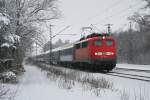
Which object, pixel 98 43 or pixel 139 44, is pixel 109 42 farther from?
pixel 139 44

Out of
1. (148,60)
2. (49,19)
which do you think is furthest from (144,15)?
(49,19)

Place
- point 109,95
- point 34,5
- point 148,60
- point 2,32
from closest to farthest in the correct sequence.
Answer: point 109,95 < point 2,32 < point 34,5 < point 148,60

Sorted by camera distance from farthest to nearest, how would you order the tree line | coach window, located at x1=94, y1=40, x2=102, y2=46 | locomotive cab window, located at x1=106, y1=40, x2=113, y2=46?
the tree line, locomotive cab window, located at x1=106, y1=40, x2=113, y2=46, coach window, located at x1=94, y1=40, x2=102, y2=46

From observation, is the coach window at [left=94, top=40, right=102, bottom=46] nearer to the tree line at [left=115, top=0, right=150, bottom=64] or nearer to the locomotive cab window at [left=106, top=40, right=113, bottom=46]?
the locomotive cab window at [left=106, top=40, right=113, bottom=46]

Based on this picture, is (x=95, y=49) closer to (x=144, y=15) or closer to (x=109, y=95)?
(x=109, y=95)

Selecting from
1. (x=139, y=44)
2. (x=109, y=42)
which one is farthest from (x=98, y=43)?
(x=139, y=44)

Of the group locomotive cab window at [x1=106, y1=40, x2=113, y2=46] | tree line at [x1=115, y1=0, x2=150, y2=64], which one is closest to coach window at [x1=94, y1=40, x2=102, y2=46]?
locomotive cab window at [x1=106, y1=40, x2=113, y2=46]

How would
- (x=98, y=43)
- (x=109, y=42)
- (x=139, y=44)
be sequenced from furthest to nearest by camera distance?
(x=139, y=44), (x=109, y=42), (x=98, y=43)

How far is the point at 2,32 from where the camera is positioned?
1402cm

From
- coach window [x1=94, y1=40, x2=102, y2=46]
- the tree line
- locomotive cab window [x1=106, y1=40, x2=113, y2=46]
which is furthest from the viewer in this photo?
the tree line

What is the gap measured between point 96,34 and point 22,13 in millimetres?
8310

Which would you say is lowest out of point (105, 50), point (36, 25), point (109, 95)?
point (109, 95)

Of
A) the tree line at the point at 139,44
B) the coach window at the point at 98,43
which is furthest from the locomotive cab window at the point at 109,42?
the tree line at the point at 139,44

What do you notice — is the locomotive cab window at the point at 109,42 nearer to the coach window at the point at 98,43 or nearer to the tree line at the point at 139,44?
the coach window at the point at 98,43
